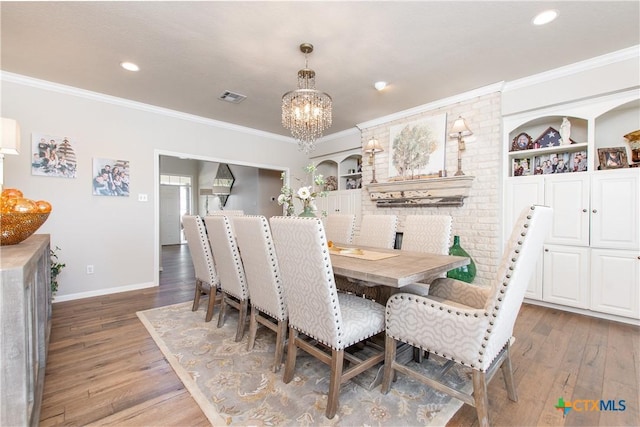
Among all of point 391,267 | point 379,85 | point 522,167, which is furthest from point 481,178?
point 391,267

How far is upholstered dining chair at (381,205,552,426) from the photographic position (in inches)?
48.0

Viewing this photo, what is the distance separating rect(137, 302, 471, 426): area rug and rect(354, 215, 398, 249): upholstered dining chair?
3.82 feet

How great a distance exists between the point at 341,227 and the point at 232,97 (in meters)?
2.19

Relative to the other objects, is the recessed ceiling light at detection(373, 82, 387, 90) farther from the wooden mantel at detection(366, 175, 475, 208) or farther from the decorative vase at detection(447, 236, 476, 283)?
the decorative vase at detection(447, 236, 476, 283)

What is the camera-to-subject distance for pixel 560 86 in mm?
2938

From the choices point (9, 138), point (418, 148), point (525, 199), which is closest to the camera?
point (9, 138)

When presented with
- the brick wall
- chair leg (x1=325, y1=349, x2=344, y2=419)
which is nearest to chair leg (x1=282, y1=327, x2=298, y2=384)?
chair leg (x1=325, y1=349, x2=344, y2=419)

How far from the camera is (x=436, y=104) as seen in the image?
3.80 m

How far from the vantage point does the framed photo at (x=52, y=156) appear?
3186 millimetres

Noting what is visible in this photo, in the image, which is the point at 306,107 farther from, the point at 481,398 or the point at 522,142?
the point at 522,142

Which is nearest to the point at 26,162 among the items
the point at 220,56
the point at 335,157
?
the point at 220,56

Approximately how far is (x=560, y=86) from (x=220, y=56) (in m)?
3.49

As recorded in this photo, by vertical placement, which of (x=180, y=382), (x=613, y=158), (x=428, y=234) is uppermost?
(x=613, y=158)

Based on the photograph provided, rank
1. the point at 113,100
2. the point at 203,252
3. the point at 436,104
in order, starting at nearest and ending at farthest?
the point at 203,252
the point at 113,100
the point at 436,104
